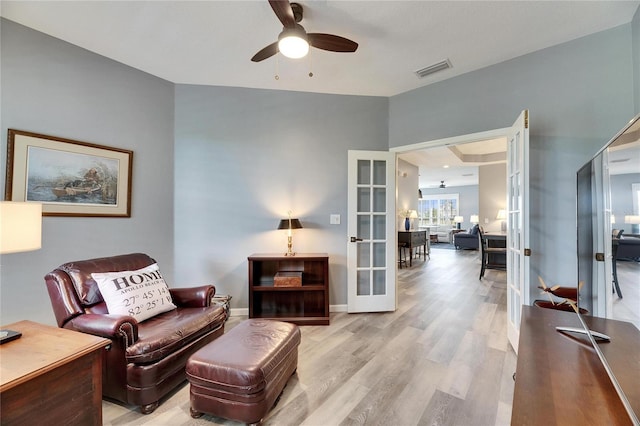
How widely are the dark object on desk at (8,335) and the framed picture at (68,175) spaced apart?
4.71ft

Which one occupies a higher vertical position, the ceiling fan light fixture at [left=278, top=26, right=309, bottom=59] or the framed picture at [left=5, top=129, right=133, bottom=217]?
the ceiling fan light fixture at [left=278, top=26, right=309, bottom=59]

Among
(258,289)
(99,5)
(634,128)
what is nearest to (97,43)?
(99,5)

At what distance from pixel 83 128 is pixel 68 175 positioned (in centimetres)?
48

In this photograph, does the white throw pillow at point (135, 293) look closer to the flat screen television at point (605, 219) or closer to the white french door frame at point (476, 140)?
the flat screen television at point (605, 219)

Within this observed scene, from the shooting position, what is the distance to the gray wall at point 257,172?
3.28m

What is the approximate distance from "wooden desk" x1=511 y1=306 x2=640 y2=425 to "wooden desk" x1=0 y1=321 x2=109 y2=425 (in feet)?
5.66

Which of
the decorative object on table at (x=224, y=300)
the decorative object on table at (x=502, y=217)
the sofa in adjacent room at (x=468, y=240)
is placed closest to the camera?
the decorative object on table at (x=224, y=300)

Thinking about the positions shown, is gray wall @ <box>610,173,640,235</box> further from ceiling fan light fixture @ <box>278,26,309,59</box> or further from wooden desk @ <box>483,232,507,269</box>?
wooden desk @ <box>483,232,507,269</box>

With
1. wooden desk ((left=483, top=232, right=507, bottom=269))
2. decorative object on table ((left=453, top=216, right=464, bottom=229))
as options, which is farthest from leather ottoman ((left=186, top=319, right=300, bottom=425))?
decorative object on table ((left=453, top=216, right=464, bottom=229))

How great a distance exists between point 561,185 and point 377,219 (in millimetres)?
1850

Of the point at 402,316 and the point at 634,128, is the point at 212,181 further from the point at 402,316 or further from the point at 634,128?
the point at 634,128

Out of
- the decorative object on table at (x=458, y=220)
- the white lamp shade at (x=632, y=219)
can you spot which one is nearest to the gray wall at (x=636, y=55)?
the white lamp shade at (x=632, y=219)

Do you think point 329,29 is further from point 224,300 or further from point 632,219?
point 224,300

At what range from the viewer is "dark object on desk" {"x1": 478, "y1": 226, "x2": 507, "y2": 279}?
524 centimetres
